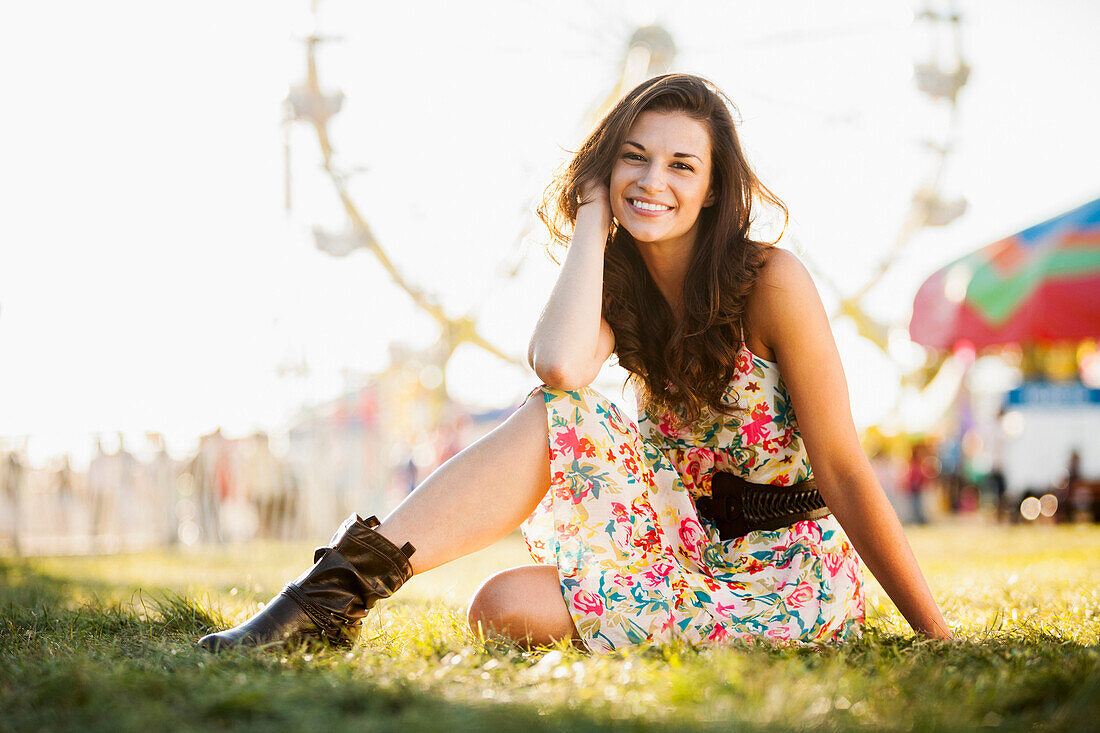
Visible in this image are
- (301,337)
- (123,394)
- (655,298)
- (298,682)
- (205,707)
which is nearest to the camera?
A: (205,707)

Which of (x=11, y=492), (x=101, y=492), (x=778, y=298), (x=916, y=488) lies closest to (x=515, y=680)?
(x=778, y=298)

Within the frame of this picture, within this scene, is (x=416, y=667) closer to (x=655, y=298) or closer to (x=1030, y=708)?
(x=1030, y=708)

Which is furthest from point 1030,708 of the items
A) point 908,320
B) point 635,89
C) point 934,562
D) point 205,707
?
point 908,320

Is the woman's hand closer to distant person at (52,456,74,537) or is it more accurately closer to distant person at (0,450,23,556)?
distant person at (0,450,23,556)

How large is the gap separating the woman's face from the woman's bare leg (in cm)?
47

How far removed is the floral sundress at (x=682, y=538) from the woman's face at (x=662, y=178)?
0.96 feet

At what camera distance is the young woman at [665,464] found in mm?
1615

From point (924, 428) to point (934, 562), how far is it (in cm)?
1116

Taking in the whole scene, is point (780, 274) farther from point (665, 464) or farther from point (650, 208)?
point (665, 464)

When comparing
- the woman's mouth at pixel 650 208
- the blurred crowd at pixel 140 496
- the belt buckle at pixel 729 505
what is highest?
the woman's mouth at pixel 650 208

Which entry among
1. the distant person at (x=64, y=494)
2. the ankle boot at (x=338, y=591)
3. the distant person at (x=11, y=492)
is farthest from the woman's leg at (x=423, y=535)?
the distant person at (x=64, y=494)

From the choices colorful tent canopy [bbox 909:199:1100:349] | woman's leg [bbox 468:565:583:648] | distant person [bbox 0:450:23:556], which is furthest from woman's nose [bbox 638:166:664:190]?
distant person [bbox 0:450:23:556]

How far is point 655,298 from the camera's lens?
81.0 inches

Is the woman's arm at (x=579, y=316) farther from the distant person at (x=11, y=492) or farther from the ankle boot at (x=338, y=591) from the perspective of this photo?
the distant person at (x=11, y=492)
